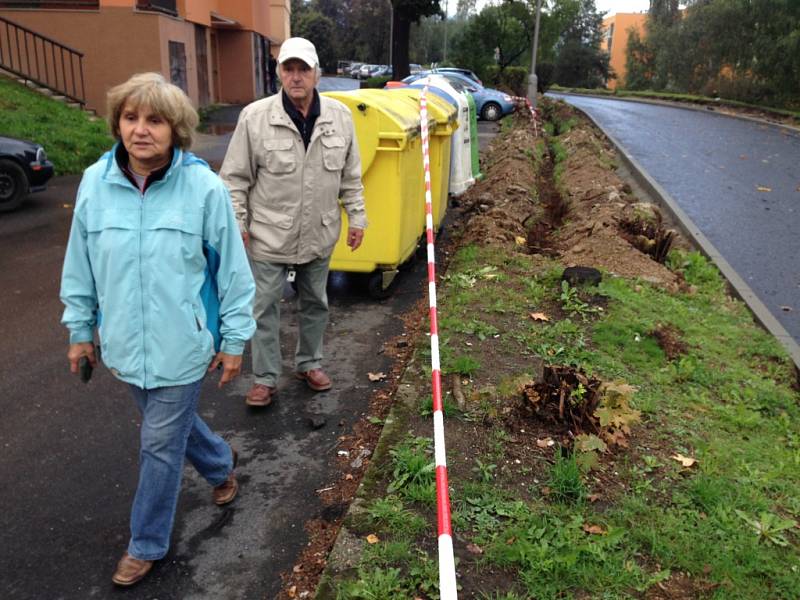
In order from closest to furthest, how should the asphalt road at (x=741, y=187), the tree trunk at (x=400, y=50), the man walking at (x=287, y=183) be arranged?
1. the man walking at (x=287, y=183)
2. the asphalt road at (x=741, y=187)
3. the tree trunk at (x=400, y=50)

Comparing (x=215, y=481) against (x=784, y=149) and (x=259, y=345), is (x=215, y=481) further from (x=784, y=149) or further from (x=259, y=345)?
(x=784, y=149)

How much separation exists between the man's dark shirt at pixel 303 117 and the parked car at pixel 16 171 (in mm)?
6777

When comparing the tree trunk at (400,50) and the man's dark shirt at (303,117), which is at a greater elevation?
the tree trunk at (400,50)

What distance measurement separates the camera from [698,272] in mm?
7734

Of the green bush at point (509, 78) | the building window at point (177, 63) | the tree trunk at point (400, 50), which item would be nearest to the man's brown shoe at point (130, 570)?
the building window at point (177, 63)

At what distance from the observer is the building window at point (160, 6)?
19216 millimetres

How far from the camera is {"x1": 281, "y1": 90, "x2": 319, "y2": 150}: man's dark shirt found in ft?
14.6

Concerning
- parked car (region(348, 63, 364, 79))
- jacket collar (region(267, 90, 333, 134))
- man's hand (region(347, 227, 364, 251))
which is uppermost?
parked car (region(348, 63, 364, 79))

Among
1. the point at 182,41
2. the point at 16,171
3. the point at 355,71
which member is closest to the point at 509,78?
the point at 182,41

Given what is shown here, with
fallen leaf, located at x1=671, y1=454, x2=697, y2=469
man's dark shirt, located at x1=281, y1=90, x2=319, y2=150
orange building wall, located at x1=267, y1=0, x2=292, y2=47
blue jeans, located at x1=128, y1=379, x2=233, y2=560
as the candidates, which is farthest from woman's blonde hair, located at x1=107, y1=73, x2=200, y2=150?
orange building wall, located at x1=267, y1=0, x2=292, y2=47

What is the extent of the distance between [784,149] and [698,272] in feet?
46.4

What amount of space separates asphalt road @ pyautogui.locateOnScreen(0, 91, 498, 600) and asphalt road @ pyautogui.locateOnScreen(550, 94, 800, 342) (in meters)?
4.22

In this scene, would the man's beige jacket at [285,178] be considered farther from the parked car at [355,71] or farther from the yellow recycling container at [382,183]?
the parked car at [355,71]

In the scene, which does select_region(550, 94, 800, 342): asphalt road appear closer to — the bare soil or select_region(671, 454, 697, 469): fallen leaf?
the bare soil
